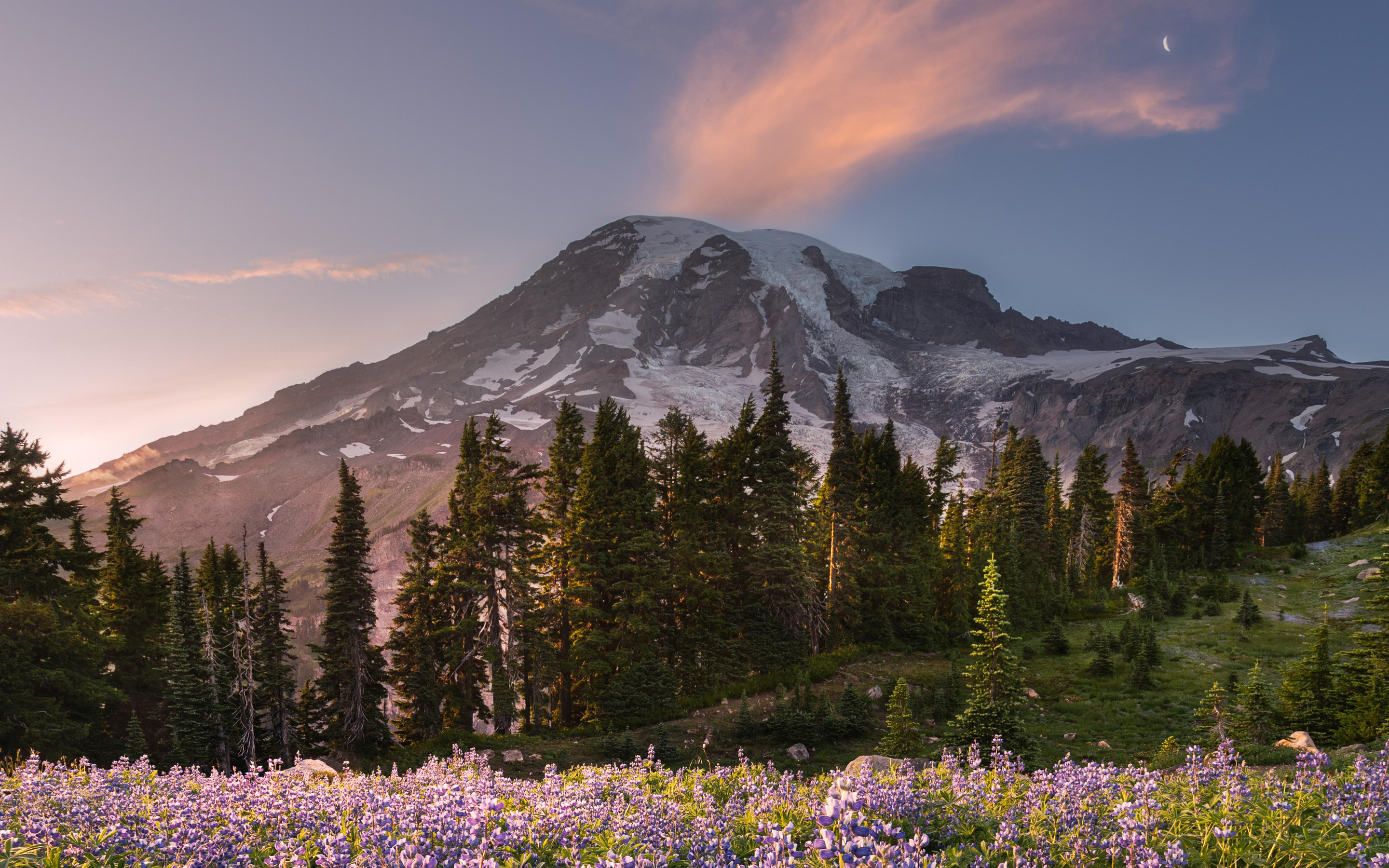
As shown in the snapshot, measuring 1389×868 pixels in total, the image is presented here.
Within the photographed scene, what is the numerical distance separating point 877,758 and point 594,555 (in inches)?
729

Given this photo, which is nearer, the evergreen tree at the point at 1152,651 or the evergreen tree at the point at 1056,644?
the evergreen tree at the point at 1152,651

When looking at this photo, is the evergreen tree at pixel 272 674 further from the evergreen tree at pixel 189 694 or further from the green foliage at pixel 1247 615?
the green foliage at pixel 1247 615

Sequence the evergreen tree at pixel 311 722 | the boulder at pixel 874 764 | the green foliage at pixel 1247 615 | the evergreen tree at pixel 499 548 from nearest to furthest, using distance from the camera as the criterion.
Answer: the boulder at pixel 874 764 → the evergreen tree at pixel 499 548 → the evergreen tree at pixel 311 722 → the green foliage at pixel 1247 615

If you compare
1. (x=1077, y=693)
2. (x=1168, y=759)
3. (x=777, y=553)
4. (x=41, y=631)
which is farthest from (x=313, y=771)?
(x=1077, y=693)

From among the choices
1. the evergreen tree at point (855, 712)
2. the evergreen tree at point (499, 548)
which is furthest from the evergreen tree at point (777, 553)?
the evergreen tree at point (499, 548)

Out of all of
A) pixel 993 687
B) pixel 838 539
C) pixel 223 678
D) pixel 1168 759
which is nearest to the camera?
pixel 1168 759

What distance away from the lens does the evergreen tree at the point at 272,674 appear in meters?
33.0

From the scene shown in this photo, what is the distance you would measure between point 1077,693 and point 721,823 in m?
30.7

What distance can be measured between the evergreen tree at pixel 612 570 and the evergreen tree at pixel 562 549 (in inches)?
23.0

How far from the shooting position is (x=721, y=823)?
5.17m

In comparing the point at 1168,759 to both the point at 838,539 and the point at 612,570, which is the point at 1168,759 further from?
the point at 838,539

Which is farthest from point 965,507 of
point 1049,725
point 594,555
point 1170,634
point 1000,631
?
point 1000,631

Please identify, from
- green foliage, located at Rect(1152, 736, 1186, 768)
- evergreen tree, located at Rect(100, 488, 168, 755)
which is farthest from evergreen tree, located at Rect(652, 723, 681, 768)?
evergreen tree, located at Rect(100, 488, 168, 755)

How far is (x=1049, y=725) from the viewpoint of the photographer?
24.6 metres
